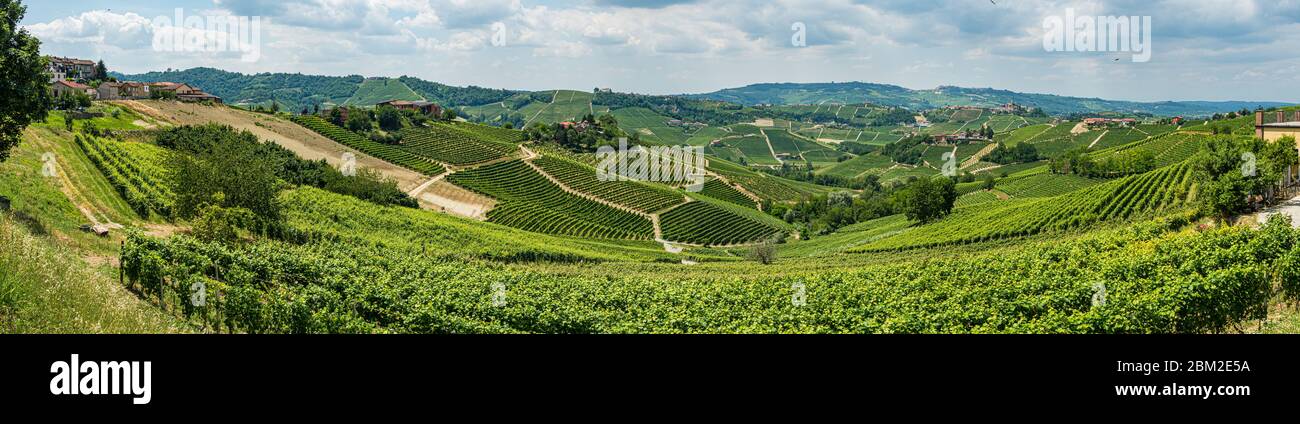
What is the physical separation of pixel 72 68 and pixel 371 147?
52.3 meters

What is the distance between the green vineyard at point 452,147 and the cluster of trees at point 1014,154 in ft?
360

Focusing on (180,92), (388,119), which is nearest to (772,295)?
(388,119)

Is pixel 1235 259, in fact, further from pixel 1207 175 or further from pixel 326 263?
pixel 326 263

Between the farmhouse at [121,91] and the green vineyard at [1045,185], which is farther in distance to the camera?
the green vineyard at [1045,185]

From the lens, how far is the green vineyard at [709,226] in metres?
80.8

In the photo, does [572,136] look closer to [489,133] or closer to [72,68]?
[489,133]

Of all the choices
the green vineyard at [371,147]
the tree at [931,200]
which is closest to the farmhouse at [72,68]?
the green vineyard at [371,147]

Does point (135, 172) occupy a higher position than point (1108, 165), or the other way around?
point (1108, 165)

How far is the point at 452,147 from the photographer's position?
352 ft

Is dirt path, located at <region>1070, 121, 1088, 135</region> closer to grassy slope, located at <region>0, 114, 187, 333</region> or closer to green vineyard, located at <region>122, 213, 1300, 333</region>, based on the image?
green vineyard, located at <region>122, 213, 1300, 333</region>

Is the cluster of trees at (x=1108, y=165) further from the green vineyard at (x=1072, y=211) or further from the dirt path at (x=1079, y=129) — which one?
the dirt path at (x=1079, y=129)

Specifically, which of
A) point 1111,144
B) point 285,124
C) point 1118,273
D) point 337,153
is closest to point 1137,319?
point 1118,273

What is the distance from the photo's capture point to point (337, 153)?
94438mm
